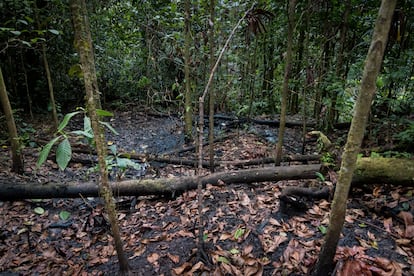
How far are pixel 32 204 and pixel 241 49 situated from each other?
24.2 ft

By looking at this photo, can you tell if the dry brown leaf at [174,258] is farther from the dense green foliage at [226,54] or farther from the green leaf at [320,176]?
the green leaf at [320,176]

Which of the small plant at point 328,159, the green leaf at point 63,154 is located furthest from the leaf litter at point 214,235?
the green leaf at point 63,154

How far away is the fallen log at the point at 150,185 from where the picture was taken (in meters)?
3.70

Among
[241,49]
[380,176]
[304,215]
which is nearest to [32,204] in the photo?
[304,215]

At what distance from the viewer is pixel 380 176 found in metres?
3.06

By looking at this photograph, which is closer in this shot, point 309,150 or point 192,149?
point 309,150

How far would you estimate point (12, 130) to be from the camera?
4004mm

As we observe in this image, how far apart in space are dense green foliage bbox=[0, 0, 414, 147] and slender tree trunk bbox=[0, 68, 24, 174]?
0.73 meters

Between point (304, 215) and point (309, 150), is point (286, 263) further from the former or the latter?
point (309, 150)

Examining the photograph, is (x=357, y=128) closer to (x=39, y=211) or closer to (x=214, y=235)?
(x=214, y=235)

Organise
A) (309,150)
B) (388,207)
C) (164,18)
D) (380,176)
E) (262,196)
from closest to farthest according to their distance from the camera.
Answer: (388,207), (380,176), (262,196), (309,150), (164,18)

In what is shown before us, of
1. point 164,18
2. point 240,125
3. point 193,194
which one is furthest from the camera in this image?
point 240,125

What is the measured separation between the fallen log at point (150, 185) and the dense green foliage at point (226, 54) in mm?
1436

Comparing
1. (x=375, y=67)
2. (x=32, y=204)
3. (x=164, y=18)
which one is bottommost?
(x=32, y=204)
